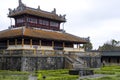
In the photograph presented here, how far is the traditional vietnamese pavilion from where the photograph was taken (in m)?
42.2

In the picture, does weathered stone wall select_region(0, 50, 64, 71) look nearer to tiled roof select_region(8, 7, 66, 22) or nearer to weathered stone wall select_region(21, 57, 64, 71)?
weathered stone wall select_region(21, 57, 64, 71)

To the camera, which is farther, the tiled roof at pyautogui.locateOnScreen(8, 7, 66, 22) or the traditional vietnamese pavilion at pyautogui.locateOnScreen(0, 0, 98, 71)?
the tiled roof at pyautogui.locateOnScreen(8, 7, 66, 22)

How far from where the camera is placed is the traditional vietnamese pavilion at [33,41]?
139 ft

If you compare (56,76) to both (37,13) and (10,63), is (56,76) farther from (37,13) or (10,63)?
(37,13)

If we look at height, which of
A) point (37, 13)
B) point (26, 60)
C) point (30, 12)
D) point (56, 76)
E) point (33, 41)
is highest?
point (37, 13)

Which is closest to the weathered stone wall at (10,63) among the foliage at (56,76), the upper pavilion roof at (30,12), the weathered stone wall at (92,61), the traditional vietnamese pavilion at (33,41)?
the traditional vietnamese pavilion at (33,41)

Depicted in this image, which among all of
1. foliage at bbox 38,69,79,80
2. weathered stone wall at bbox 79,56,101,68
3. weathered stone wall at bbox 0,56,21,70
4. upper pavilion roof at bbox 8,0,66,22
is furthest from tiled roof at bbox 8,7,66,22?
foliage at bbox 38,69,79,80

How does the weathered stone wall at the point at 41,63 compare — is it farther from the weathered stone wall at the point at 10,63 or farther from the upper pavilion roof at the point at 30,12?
the upper pavilion roof at the point at 30,12

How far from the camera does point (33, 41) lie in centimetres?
5050

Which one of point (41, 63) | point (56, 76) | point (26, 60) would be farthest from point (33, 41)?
point (56, 76)

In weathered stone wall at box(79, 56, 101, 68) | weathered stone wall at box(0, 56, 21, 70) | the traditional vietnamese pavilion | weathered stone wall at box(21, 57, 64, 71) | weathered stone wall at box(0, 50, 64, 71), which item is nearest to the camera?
weathered stone wall at box(0, 50, 64, 71)

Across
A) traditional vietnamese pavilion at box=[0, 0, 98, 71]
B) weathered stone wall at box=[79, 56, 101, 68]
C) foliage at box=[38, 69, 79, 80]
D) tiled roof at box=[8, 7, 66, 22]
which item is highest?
tiled roof at box=[8, 7, 66, 22]

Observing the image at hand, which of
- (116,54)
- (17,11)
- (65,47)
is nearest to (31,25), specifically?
(17,11)

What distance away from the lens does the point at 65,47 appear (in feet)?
189
